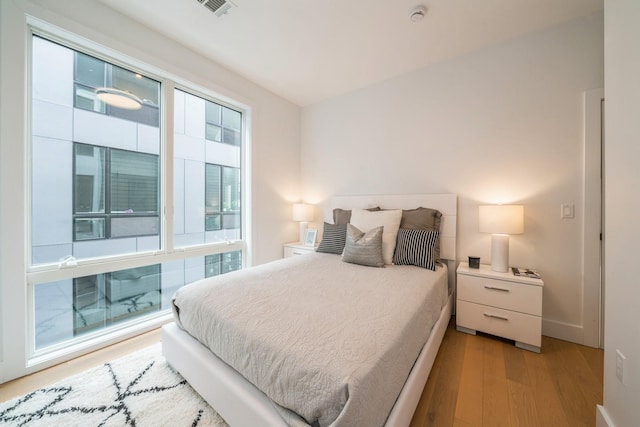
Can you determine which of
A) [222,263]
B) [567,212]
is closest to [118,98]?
[222,263]

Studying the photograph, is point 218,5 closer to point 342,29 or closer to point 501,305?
point 342,29

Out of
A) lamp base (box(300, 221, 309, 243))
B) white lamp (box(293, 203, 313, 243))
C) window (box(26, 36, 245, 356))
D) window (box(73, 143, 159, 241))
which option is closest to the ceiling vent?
window (box(26, 36, 245, 356))

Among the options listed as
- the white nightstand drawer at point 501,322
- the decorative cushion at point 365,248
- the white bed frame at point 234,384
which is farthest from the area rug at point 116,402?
the white nightstand drawer at point 501,322

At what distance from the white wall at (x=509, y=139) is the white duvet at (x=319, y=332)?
111 centimetres

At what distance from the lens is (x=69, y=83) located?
1819 millimetres

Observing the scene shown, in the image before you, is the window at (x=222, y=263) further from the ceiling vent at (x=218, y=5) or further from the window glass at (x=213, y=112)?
the ceiling vent at (x=218, y=5)

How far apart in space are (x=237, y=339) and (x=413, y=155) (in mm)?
2494

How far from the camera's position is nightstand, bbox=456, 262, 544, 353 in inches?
70.0

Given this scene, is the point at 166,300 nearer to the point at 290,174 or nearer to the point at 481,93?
the point at 290,174

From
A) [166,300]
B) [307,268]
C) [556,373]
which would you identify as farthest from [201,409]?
[556,373]

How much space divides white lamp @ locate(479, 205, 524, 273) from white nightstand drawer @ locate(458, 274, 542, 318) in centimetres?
19

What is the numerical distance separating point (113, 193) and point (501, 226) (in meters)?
3.32

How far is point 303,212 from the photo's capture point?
3.36m

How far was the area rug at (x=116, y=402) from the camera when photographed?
123cm
